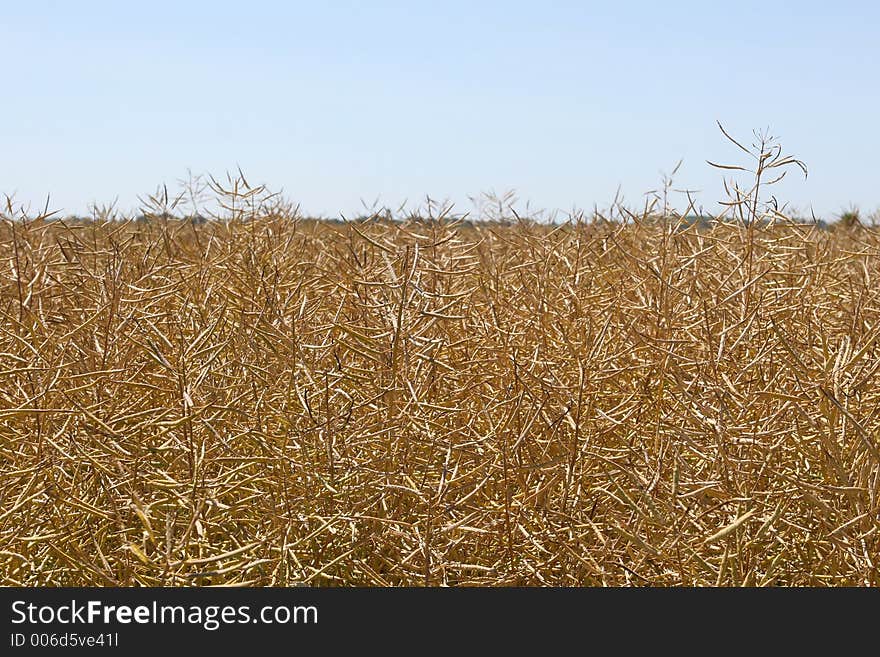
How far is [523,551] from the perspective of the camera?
65.4 inches

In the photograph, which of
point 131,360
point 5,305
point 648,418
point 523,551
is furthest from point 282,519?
point 5,305

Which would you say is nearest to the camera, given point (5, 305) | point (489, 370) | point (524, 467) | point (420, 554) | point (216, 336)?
point (524, 467)

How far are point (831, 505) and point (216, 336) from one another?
4.79 feet

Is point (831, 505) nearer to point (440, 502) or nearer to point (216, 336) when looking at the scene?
point (440, 502)

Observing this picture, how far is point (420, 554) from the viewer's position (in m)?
1.62

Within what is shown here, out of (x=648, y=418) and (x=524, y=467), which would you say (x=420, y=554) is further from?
(x=648, y=418)

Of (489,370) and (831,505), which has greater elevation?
(489,370)

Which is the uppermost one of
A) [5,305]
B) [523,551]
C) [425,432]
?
[5,305]

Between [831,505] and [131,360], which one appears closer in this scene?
[831,505]

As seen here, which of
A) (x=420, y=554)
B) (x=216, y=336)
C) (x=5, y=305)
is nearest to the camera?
(x=420, y=554)

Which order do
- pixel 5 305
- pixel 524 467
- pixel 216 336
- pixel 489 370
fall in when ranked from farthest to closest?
pixel 5 305 < pixel 216 336 < pixel 489 370 < pixel 524 467

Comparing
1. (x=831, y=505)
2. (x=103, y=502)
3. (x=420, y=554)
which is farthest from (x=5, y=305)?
(x=831, y=505)

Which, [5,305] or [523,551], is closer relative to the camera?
[523,551]

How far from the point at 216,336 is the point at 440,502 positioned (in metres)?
0.90
